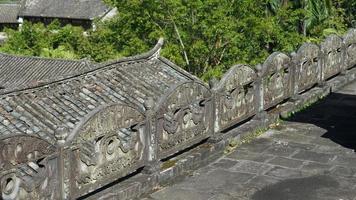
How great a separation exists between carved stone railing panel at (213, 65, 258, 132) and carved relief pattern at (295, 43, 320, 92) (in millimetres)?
2102

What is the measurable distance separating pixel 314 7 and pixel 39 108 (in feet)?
63.1

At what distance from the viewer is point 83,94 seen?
530 inches

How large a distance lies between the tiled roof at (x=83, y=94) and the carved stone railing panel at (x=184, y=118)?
1.47 meters

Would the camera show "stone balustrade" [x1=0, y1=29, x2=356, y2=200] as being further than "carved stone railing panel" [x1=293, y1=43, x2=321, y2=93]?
No

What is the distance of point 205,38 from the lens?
1898cm

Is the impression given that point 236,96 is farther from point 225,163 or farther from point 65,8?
point 65,8

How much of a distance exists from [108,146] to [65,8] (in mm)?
66548

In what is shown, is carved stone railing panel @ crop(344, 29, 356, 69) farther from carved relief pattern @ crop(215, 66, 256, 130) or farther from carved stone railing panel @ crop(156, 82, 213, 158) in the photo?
carved stone railing panel @ crop(156, 82, 213, 158)

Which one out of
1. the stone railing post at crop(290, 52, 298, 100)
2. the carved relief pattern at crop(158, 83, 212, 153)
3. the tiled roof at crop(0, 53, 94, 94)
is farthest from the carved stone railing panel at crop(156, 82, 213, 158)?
the tiled roof at crop(0, 53, 94, 94)

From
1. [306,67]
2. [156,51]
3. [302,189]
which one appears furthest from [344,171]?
[156,51]

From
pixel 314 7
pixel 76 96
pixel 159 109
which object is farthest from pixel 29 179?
pixel 314 7

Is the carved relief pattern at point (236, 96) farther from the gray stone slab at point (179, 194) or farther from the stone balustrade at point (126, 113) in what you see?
the gray stone slab at point (179, 194)

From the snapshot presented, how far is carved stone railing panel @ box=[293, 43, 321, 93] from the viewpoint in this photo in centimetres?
1170

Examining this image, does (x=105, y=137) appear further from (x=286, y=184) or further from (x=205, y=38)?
(x=205, y=38)
